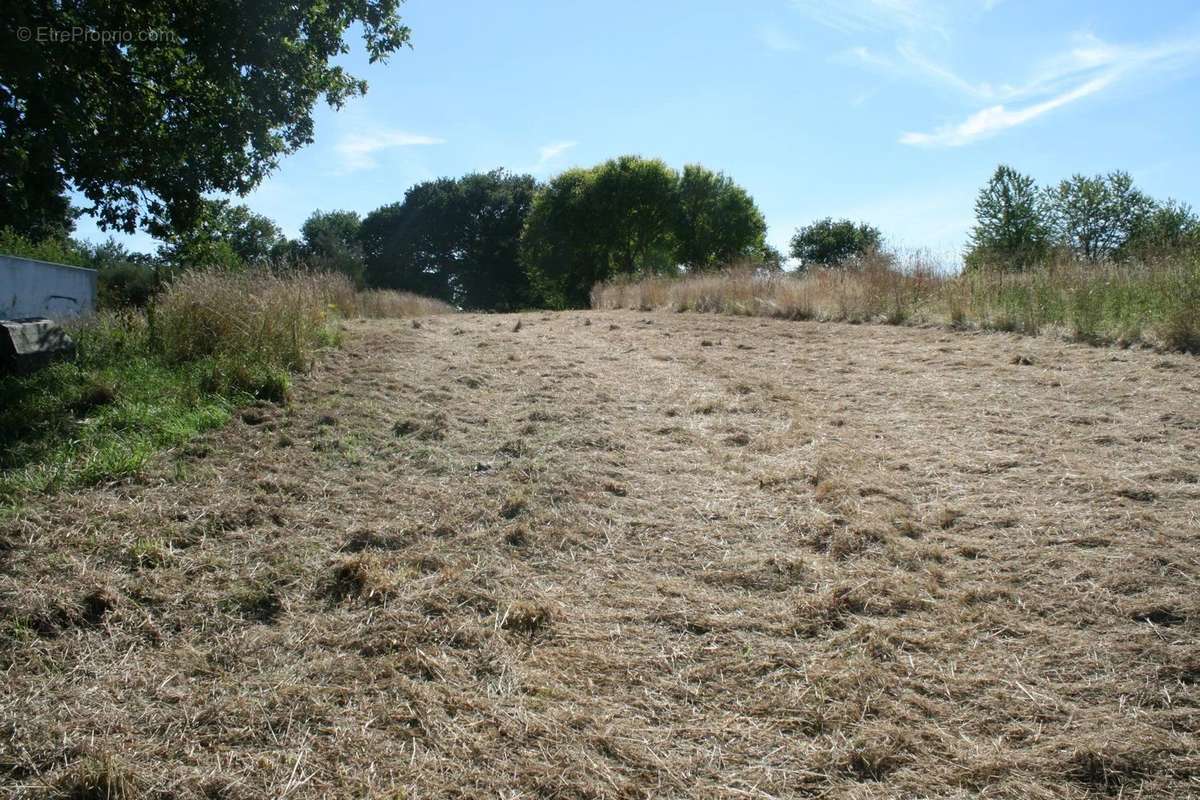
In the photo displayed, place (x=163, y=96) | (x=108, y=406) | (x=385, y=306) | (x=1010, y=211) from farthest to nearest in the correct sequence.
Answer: (x=1010, y=211)
(x=385, y=306)
(x=163, y=96)
(x=108, y=406)

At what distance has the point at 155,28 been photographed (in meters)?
7.12

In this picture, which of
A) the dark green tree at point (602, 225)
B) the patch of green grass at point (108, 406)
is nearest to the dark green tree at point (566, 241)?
the dark green tree at point (602, 225)

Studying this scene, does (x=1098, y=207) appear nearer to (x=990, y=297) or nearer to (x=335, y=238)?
(x=990, y=297)

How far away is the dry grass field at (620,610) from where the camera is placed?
213 centimetres

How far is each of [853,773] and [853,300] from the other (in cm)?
1030

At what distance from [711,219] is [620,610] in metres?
30.9

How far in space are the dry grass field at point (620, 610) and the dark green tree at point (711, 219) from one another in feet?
90.8

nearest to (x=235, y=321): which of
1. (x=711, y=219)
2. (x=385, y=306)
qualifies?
(x=385, y=306)

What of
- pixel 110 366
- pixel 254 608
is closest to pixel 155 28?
pixel 110 366

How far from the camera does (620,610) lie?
3010mm

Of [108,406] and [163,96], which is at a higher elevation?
[163,96]

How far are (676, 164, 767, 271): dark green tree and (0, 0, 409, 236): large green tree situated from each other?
24994 millimetres

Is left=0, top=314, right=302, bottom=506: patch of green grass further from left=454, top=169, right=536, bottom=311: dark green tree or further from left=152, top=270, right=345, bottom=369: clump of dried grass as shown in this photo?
left=454, top=169, right=536, bottom=311: dark green tree

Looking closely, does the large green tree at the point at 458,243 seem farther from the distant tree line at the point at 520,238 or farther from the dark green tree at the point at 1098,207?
the dark green tree at the point at 1098,207
